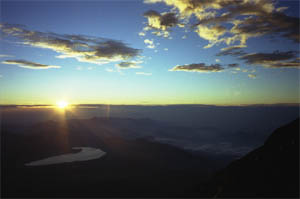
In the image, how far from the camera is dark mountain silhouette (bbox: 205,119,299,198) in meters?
24.8

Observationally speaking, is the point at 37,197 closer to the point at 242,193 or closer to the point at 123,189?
the point at 123,189

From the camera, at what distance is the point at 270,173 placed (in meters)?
29.3

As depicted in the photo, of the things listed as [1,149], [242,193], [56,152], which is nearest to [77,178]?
[242,193]

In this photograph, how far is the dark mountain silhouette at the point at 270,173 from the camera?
24781 millimetres

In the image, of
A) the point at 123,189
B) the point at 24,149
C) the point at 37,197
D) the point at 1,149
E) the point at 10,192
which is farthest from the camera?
the point at 24,149

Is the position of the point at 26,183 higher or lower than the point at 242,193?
lower

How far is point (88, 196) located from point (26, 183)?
Result: 21.5m

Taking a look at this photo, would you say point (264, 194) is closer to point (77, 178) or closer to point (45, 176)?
point (77, 178)

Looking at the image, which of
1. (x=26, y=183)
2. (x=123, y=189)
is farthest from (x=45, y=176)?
(x=123, y=189)

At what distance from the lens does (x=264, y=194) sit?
24672 mm

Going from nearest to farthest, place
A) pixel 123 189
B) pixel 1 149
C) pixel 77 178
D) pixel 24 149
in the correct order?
pixel 123 189
pixel 77 178
pixel 1 149
pixel 24 149

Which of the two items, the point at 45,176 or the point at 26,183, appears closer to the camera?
the point at 26,183

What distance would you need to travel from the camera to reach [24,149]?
3944 inches

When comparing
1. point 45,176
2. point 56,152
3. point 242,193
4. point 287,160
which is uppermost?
point 287,160
